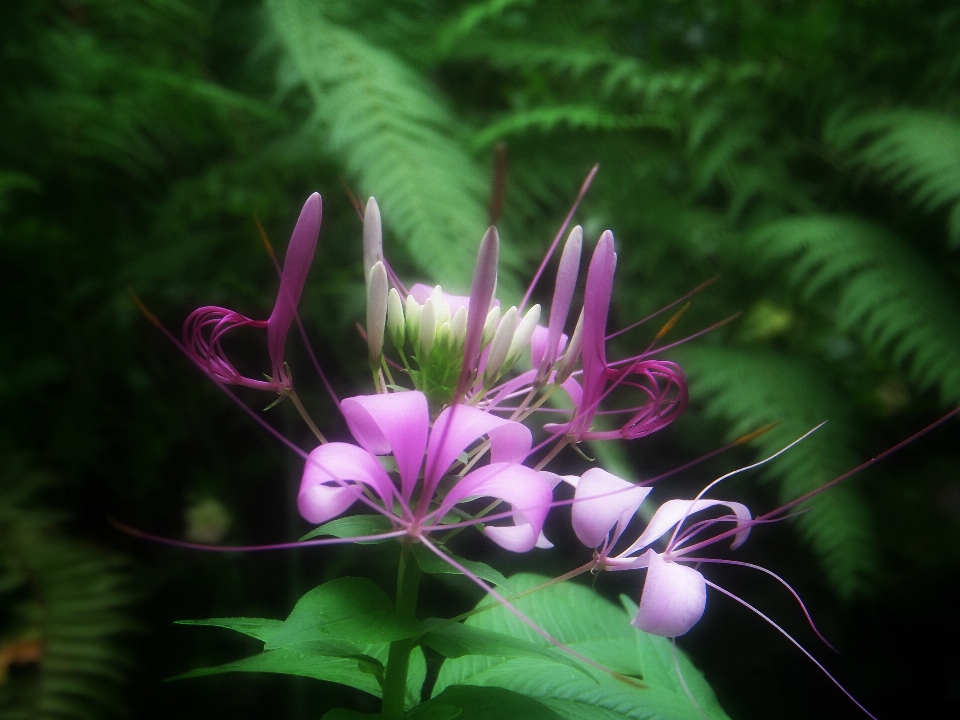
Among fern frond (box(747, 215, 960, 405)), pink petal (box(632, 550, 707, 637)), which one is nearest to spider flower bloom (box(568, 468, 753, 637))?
pink petal (box(632, 550, 707, 637))

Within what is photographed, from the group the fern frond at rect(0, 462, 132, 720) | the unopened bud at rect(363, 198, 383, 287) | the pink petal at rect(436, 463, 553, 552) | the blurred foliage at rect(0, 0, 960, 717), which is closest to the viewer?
the pink petal at rect(436, 463, 553, 552)

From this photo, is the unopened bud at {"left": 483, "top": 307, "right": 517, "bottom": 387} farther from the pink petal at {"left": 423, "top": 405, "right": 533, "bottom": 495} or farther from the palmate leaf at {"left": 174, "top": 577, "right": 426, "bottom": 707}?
the palmate leaf at {"left": 174, "top": 577, "right": 426, "bottom": 707}

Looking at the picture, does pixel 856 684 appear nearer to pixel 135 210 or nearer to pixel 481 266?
pixel 481 266

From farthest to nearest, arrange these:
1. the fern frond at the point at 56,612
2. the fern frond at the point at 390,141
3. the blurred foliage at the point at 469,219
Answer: the blurred foliage at the point at 469,219 → the fern frond at the point at 390,141 → the fern frond at the point at 56,612

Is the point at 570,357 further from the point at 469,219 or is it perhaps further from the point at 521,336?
the point at 469,219

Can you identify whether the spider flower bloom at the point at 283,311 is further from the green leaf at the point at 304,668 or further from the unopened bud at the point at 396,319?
the green leaf at the point at 304,668

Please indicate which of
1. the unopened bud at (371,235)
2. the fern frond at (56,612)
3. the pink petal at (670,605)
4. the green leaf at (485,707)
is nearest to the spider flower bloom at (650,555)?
the pink petal at (670,605)
